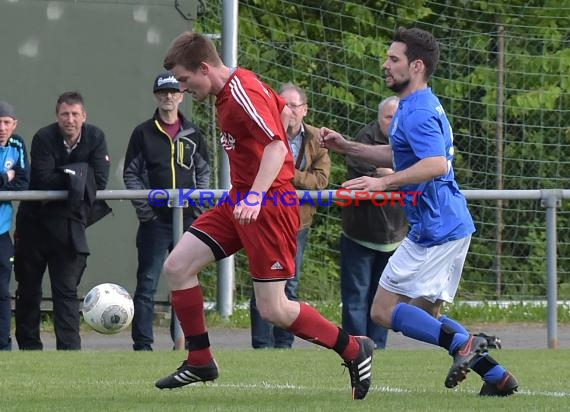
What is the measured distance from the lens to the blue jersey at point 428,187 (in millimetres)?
7492

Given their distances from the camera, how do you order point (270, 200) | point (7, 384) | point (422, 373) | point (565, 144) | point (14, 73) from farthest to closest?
point (565, 144)
point (14, 73)
point (422, 373)
point (7, 384)
point (270, 200)

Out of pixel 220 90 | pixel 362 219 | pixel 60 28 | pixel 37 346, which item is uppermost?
pixel 60 28

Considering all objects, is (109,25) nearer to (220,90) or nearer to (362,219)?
(362,219)

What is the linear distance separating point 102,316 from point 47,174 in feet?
3.82

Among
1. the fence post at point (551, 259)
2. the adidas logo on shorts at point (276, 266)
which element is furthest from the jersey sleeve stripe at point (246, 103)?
the fence post at point (551, 259)

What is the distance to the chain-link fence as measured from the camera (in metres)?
14.9

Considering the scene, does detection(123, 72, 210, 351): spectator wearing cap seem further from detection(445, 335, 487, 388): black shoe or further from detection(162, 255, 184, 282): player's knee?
detection(445, 335, 487, 388): black shoe

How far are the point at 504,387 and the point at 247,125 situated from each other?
1.87 meters

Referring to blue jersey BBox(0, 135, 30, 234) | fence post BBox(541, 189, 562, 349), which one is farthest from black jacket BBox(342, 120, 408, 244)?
blue jersey BBox(0, 135, 30, 234)

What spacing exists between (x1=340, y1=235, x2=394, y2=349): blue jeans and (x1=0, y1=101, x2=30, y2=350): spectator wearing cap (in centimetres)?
255

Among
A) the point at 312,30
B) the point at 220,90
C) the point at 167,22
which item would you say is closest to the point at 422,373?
the point at 220,90

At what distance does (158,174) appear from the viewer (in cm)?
1149

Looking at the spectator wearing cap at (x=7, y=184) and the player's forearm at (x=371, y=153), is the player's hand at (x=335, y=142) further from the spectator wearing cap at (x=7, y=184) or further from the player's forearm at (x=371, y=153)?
the spectator wearing cap at (x=7, y=184)

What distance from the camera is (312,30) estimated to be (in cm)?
1625
